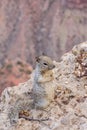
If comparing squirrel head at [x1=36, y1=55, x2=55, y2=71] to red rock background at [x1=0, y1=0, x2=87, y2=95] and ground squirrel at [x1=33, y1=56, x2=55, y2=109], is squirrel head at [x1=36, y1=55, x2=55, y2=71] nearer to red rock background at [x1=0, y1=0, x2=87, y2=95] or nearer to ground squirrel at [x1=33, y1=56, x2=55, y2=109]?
ground squirrel at [x1=33, y1=56, x2=55, y2=109]

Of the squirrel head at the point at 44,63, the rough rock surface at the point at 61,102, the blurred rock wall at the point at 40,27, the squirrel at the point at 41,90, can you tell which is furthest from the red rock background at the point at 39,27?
the squirrel head at the point at 44,63

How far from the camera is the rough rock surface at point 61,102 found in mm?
6133

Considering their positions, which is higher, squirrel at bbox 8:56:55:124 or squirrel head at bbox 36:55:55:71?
squirrel head at bbox 36:55:55:71

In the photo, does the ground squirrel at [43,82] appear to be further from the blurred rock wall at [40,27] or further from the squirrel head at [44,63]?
Answer: the blurred rock wall at [40,27]

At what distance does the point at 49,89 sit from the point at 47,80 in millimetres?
124

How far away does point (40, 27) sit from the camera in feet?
192

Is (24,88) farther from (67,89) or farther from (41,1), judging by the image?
(41,1)

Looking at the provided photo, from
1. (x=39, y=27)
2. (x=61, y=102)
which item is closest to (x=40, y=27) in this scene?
(x=39, y=27)

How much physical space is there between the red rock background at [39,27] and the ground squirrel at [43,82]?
4318 cm

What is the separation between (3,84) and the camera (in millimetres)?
39875

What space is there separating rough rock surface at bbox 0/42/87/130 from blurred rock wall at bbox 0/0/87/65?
4337 cm

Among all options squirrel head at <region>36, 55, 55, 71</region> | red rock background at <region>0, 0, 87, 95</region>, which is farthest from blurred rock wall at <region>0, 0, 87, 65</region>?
squirrel head at <region>36, 55, 55, 71</region>


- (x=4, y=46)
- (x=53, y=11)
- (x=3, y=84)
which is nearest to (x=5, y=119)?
(x=3, y=84)

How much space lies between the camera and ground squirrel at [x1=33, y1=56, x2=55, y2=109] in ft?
20.8
